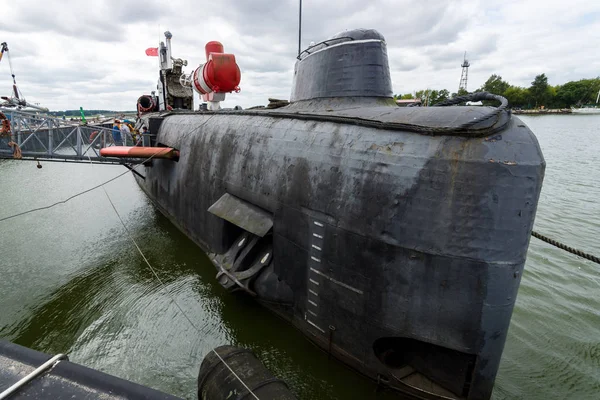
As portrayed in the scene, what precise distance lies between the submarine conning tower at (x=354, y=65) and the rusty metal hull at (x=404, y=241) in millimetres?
1492

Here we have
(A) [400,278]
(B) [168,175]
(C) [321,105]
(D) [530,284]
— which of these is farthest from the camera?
(B) [168,175]

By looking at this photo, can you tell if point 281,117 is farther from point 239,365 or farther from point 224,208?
point 239,365

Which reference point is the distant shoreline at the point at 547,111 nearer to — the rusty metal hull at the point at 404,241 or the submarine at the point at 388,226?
the submarine at the point at 388,226

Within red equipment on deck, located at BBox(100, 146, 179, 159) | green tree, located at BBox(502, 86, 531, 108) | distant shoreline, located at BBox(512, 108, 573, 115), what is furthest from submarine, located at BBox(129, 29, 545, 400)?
distant shoreline, located at BBox(512, 108, 573, 115)

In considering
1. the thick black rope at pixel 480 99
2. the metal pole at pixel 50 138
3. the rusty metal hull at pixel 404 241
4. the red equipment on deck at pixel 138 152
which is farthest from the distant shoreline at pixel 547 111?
the metal pole at pixel 50 138

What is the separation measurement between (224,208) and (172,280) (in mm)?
2869

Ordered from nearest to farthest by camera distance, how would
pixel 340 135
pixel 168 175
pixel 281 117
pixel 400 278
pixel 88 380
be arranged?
1. pixel 88 380
2. pixel 400 278
3. pixel 340 135
4. pixel 281 117
5. pixel 168 175

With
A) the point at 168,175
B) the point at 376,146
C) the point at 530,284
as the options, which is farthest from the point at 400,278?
the point at 168,175

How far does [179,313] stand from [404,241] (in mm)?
5268

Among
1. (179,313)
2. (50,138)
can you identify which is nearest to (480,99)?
(179,313)

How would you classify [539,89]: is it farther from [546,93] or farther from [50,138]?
[50,138]

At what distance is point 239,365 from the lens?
459 centimetres

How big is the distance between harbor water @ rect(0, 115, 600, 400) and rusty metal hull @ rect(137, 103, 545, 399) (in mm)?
810

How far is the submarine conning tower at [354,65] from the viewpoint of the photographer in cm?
705
